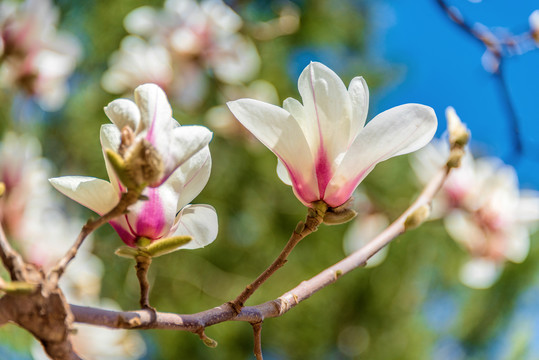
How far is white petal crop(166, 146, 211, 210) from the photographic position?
31 cm

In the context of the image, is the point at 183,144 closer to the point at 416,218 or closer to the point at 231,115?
the point at 416,218

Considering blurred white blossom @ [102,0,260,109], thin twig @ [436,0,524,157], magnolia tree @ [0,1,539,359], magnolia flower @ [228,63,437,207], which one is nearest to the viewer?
magnolia tree @ [0,1,539,359]

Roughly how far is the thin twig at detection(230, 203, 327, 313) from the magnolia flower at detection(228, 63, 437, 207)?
10mm

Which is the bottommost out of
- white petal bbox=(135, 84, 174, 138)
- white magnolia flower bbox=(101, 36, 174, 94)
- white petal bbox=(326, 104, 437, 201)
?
white magnolia flower bbox=(101, 36, 174, 94)

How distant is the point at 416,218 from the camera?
14.6 inches

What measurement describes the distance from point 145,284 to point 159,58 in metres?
1.02

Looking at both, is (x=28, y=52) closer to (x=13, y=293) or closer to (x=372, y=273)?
(x=13, y=293)

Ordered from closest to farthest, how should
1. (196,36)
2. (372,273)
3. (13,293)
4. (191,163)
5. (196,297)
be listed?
(13,293) < (191,163) < (196,36) < (196,297) < (372,273)

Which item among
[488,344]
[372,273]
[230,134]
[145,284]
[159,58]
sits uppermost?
[145,284]

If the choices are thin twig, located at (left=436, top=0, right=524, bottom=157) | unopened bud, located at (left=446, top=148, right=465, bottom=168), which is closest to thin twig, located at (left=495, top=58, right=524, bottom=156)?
thin twig, located at (left=436, top=0, right=524, bottom=157)

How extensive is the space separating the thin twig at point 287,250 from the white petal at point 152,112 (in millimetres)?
89

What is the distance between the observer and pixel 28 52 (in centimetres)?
103

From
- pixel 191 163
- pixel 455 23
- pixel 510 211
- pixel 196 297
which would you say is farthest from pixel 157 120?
pixel 196 297

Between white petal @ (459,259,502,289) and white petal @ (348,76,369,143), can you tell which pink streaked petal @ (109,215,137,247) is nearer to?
white petal @ (348,76,369,143)
